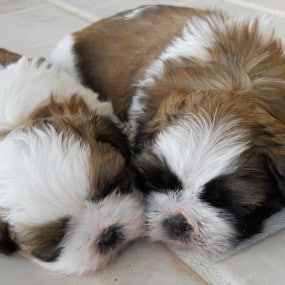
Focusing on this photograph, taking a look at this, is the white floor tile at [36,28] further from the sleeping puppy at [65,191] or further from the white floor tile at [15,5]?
the sleeping puppy at [65,191]

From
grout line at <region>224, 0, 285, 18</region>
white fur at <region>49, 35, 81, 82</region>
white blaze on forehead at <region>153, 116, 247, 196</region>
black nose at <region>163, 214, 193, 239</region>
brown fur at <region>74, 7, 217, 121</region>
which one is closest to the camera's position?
white blaze on forehead at <region>153, 116, 247, 196</region>

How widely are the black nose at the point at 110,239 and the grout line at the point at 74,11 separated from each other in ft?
7.75

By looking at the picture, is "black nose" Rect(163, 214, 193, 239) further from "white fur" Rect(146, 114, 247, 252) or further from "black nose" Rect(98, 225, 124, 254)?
"black nose" Rect(98, 225, 124, 254)

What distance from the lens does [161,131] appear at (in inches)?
68.2

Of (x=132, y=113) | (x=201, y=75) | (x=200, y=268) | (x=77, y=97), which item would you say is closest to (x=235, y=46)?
(x=201, y=75)

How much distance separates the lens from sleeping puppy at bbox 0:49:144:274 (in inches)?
65.2

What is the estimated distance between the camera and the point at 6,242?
1.79 m

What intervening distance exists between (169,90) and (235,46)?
29cm

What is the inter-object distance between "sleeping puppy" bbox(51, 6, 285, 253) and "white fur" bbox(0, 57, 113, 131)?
0.67 feet

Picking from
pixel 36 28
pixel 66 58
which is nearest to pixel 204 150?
pixel 66 58

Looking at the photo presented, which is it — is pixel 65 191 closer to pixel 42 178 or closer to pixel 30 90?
pixel 42 178

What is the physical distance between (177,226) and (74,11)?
2754 millimetres

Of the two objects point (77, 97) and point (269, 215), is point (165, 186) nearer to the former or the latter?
point (269, 215)

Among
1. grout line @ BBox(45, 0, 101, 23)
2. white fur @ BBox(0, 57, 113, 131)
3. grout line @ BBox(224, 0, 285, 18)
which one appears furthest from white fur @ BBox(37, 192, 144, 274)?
grout line @ BBox(45, 0, 101, 23)
